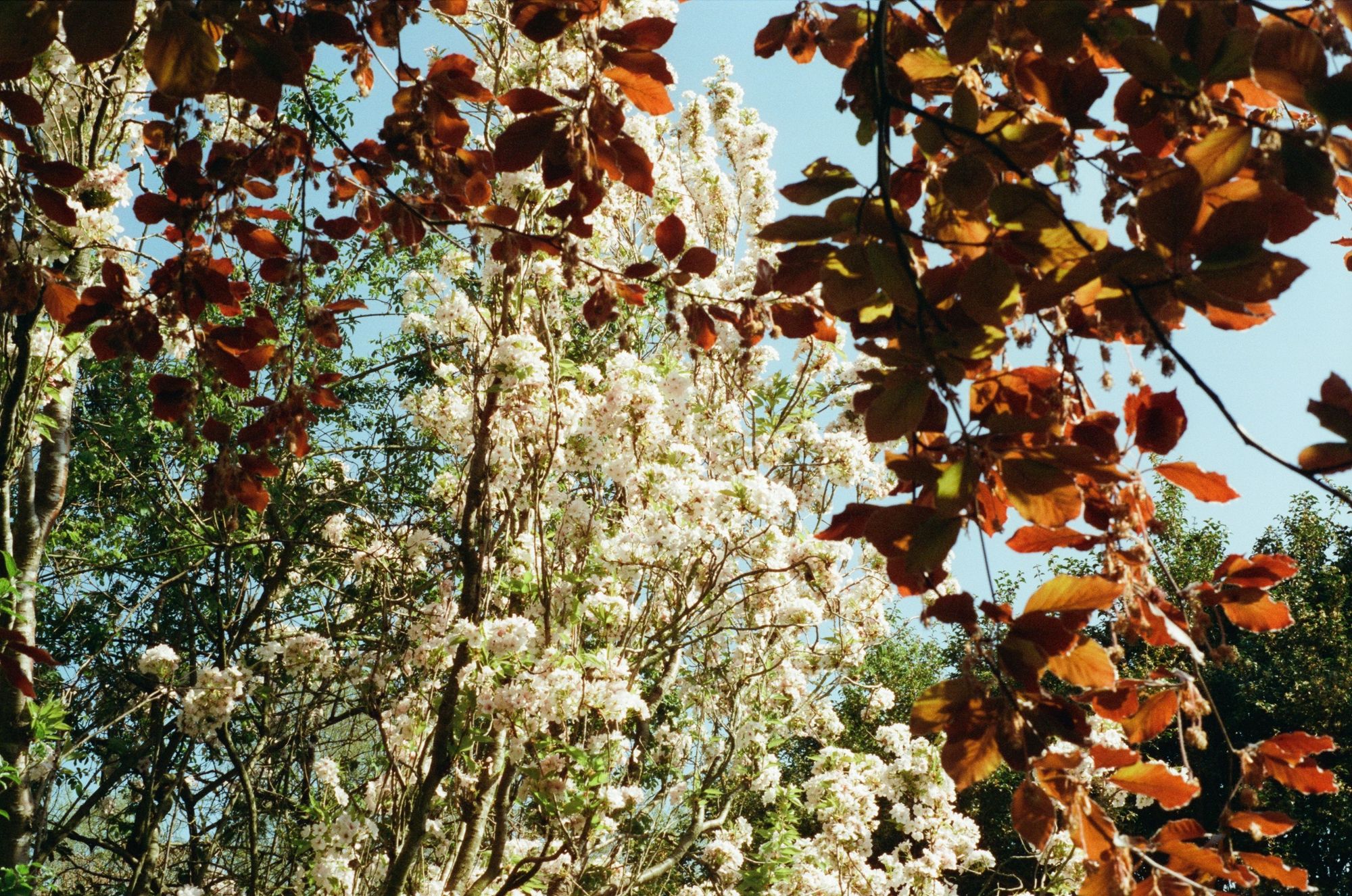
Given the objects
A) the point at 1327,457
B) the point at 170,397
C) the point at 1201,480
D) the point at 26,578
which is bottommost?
the point at 1327,457

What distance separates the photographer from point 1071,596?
2.70 feet

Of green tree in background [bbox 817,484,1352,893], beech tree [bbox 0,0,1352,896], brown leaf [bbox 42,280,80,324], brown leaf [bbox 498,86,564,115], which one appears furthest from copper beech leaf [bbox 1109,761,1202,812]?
green tree in background [bbox 817,484,1352,893]

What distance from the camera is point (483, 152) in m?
1.65

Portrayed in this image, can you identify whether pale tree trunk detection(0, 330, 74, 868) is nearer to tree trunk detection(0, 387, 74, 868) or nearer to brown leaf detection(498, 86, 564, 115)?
tree trunk detection(0, 387, 74, 868)

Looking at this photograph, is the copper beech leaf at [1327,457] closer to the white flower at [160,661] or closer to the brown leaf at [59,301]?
the brown leaf at [59,301]

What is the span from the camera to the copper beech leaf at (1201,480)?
102 cm

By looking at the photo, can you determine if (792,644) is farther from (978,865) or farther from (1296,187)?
(1296,187)

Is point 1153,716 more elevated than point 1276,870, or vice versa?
point 1153,716

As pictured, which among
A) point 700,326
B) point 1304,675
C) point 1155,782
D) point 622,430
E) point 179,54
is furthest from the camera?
point 1304,675

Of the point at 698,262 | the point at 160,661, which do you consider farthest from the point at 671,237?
the point at 160,661

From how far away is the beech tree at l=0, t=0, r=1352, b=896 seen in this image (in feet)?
2.67

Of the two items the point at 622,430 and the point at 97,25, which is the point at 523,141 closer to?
the point at 97,25

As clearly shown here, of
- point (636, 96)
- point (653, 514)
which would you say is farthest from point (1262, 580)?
point (653, 514)

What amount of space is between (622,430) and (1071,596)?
123 inches
